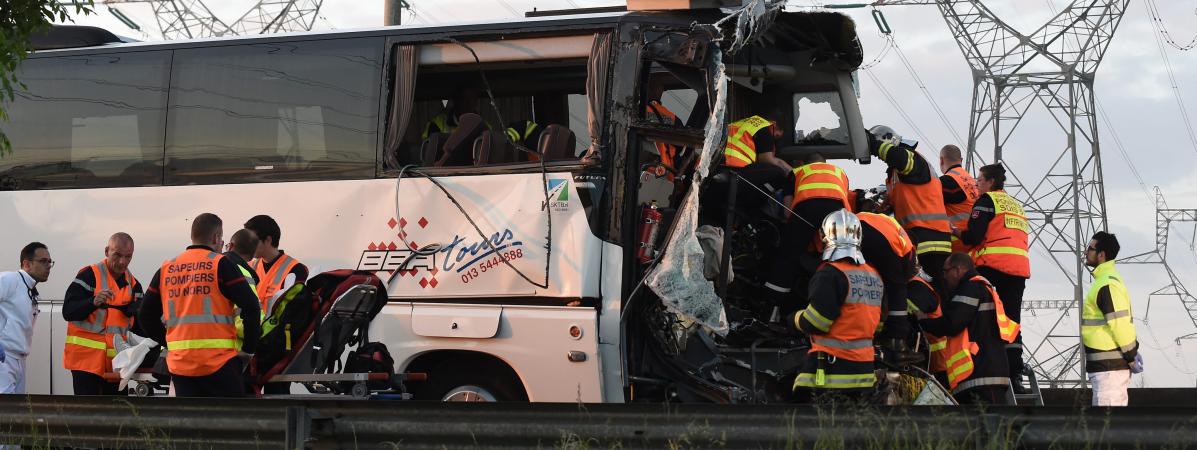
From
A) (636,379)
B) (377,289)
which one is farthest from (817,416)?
(377,289)

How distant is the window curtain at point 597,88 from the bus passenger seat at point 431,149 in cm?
108

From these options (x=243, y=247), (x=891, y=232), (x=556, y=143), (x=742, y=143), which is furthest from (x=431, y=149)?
(x=891, y=232)

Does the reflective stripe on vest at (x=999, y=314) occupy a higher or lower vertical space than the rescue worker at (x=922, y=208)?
lower

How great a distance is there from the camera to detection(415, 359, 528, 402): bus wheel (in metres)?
8.12

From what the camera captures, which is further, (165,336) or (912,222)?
(912,222)

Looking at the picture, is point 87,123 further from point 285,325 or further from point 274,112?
point 285,325

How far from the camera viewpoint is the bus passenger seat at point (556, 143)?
7922 mm

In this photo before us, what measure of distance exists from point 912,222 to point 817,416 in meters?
4.25

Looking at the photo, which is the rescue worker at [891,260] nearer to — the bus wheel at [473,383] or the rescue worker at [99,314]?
the bus wheel at [473,383]

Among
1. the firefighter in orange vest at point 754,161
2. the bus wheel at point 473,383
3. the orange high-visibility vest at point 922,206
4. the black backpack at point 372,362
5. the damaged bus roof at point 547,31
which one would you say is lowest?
the bus wheel at point 473,383

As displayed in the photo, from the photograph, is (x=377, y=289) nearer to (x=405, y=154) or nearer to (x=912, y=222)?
(x=405, y=154)

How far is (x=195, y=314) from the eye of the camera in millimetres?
6629

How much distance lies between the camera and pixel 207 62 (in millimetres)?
9055

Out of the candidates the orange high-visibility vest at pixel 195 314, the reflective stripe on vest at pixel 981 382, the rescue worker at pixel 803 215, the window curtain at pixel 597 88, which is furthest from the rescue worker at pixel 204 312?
the reflective stripe on vest at pixel 981 382
